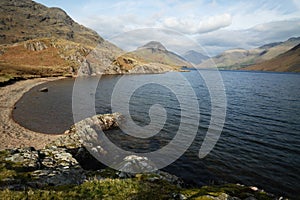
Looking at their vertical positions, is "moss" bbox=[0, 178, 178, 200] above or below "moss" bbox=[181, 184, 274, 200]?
above

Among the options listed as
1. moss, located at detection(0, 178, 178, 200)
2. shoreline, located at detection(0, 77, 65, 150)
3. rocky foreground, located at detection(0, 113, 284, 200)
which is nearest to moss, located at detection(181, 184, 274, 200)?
rocky foreground, located at detection(0, 113, 284, 200)

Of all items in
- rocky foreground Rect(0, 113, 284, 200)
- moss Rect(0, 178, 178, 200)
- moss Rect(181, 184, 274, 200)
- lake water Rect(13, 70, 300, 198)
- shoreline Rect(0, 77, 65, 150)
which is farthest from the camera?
shoreline Rect(0, 77, 65, 150)

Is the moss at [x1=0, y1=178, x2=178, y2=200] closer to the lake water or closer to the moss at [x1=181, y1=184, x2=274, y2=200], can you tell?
the moss at [x1=181, y1=184, x2=274, y2=200]

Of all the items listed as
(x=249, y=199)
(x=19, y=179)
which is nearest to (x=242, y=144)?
(x=249, y=199)

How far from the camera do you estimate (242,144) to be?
2908 cm

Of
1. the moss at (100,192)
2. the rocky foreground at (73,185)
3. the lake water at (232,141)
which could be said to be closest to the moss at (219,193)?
the rocky foreground at (73,185)

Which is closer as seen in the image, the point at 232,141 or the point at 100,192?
the point at 100,192

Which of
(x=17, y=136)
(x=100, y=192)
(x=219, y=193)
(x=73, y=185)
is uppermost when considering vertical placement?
(x=100, y=192)

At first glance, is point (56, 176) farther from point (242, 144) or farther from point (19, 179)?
point (242, 144)

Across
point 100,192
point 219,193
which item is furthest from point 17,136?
point 219,193

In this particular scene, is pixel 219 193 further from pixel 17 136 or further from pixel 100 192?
pixel 17 136

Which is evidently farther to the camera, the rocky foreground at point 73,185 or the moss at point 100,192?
the rocky foreground at point 73,185

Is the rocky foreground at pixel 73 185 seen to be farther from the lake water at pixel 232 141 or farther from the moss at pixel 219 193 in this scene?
the lake water at pixel 232 141

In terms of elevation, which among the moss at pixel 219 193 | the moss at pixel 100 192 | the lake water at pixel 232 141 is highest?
the moss at pixel 100 192
